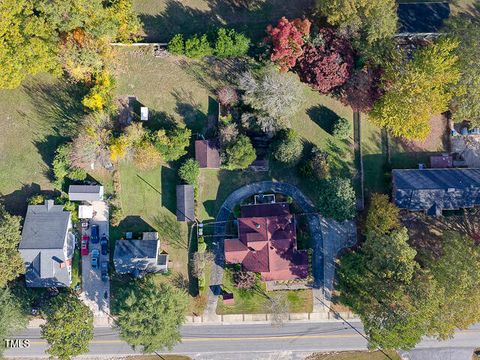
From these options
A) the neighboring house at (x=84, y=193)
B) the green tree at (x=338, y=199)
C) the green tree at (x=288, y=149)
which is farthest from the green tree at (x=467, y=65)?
the neighboring house at (x=84, y=193)

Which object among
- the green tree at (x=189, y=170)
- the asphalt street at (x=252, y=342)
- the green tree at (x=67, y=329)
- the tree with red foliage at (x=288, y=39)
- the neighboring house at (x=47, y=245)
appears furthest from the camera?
the asphalt street at (x=252, y=342)

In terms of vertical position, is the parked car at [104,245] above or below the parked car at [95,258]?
above

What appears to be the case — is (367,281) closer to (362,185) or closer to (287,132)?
(362,185)

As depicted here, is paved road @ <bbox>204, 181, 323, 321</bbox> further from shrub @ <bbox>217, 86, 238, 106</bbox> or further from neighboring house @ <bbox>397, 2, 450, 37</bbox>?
neighboring house @ <bbox>397, 2, 450, 37</bbox>

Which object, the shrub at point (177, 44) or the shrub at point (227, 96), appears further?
the shrub at point (227, 96)

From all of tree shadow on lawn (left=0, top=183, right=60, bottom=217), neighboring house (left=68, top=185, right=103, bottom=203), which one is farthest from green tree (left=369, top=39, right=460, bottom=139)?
tree shadow on lawn (left=0, top=183, right=60, bottom=217)

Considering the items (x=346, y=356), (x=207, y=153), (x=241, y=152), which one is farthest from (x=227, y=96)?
(x=346, y=356)

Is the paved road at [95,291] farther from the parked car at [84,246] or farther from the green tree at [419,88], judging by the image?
the green tree at [419,88]

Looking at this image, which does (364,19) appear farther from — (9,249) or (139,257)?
(9,249)
